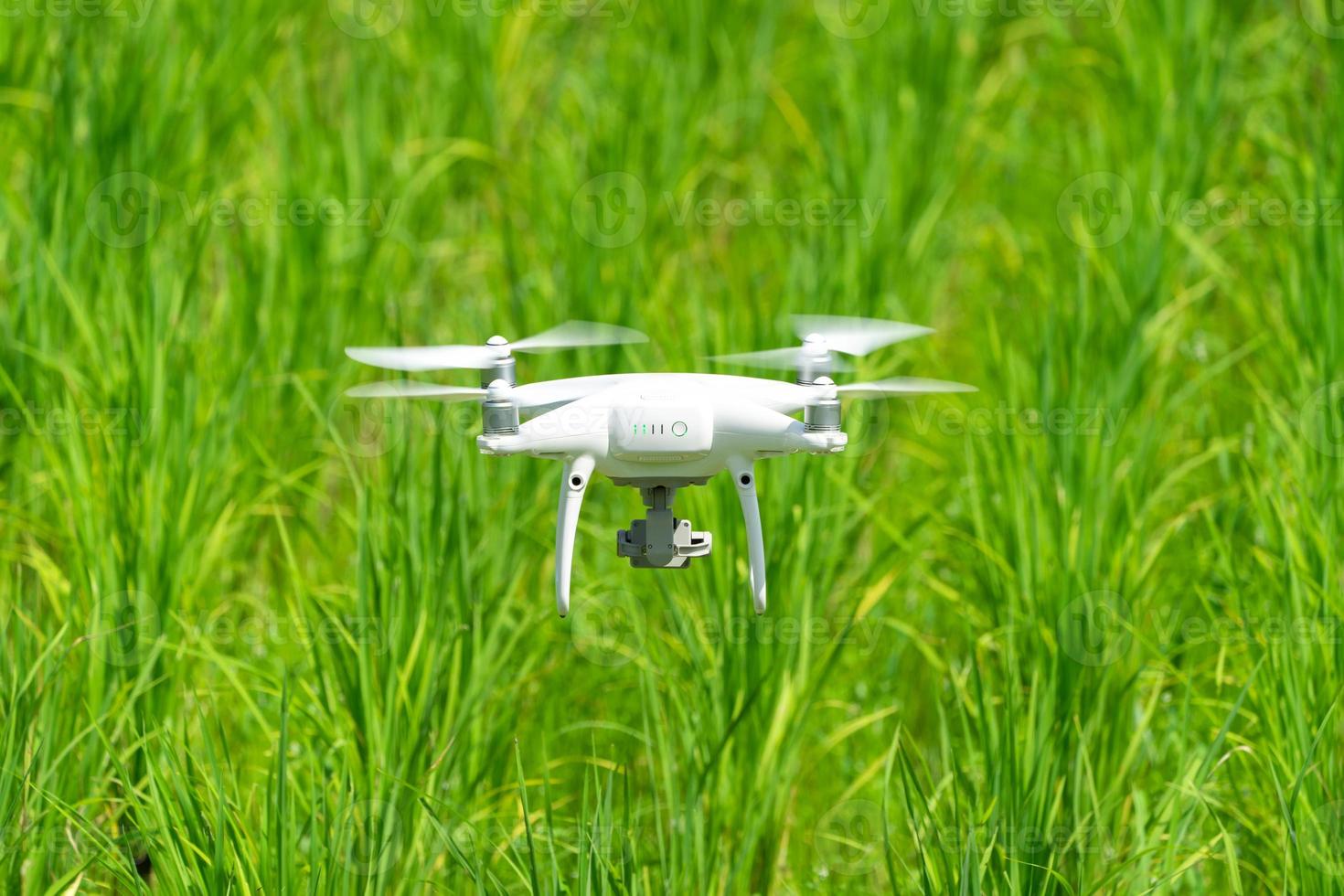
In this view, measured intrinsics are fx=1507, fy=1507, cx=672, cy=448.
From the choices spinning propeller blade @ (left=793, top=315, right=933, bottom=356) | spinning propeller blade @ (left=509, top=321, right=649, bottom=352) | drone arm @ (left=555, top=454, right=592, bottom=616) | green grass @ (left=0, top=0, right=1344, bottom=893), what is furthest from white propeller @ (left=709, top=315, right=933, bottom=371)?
green grass @ (left=0, top=0, right=1344, bottom=893)

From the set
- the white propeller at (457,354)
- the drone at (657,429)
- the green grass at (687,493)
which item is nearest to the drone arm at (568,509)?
the drone at (657,429)

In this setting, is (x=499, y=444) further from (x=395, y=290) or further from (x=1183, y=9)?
(x=1183, y=9)

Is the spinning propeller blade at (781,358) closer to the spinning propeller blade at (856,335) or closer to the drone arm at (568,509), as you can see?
the spinning propeller blade at (856,335)

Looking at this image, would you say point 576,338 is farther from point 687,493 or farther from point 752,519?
point 687,493

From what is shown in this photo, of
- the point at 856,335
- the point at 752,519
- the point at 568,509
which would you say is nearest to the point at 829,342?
the point at 856,335

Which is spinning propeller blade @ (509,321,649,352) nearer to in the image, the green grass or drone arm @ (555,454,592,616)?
drone arm @ (555,454,592,616)

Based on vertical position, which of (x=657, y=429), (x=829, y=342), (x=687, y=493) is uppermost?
(x=829, y=342)
